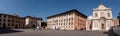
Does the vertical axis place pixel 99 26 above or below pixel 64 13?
below

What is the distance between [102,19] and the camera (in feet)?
228

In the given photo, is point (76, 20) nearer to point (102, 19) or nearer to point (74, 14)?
point (74, 14)

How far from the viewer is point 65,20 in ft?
283

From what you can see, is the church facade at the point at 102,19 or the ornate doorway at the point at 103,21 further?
the ornate doorway at the point at 103,21

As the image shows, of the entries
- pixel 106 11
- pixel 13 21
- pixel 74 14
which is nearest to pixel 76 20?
pixel 74 14

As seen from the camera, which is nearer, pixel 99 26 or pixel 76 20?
pixel 99 26

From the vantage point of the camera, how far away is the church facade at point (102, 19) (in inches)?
2677

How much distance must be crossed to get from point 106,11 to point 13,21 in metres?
58.5

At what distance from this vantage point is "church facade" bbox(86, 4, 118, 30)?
223 feet

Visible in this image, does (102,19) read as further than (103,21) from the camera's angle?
Yes

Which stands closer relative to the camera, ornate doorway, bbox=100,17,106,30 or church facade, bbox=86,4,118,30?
church facade, bbox=86,4,118,30

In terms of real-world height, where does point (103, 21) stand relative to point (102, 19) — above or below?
below

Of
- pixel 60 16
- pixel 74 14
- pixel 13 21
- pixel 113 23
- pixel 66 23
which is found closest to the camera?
pixel 113 23

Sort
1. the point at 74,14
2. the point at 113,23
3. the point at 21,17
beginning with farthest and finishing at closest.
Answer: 1. the point at 21,17
2. the point at 74,14
3. the point at 113,23
